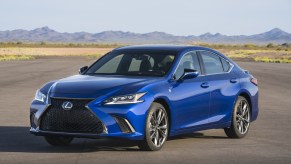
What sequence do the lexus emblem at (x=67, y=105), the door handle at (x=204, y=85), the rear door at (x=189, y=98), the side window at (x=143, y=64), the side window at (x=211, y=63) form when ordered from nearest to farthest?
the lexus emblem at (x=67, y=105) → the rear door at (x=189, y=98) → the side window at (x=143, y=64) → the door handle at (x=204, y=85) → the side window at (x=211, y=63)

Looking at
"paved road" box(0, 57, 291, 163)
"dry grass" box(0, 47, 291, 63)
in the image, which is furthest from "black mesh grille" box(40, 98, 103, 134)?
"dry grass" box(0, 47, 291, 63)

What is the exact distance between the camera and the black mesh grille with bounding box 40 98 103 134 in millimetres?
9750

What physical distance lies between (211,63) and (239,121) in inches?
43.7

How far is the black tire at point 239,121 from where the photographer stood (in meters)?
12.2

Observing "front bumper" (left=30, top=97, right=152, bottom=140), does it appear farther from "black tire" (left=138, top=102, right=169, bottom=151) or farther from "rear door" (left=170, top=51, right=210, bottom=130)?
"rear door" (left=170, top=51, right=210, bottom=130)

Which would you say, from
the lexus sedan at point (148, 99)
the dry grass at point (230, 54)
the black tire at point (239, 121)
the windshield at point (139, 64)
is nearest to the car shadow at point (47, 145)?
the lexus sedan at point (148, 99)

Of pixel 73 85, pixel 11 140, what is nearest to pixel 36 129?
pixel 73 85

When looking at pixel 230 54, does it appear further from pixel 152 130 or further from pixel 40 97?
pixel 40 97

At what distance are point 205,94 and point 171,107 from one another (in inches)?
38.7

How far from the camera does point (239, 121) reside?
12344 millimetres

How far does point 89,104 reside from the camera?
9672 millimetres

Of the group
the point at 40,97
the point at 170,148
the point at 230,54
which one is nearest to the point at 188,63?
the point at 170,148

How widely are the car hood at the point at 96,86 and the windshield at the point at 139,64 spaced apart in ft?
1.54

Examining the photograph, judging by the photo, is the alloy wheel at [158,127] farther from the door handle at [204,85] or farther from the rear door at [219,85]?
the rear door at [219,85]
